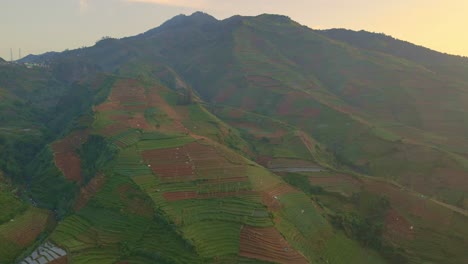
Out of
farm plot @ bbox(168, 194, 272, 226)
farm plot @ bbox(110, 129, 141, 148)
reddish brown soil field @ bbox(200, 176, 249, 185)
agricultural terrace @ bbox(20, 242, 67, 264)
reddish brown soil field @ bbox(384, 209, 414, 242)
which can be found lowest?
agricultural terrace @ bbox(20, 242, 67, 264)

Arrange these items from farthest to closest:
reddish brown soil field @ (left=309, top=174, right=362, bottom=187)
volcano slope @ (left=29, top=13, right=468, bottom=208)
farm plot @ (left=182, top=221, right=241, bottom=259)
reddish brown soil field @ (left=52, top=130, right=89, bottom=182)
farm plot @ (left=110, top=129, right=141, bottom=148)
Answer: volcano slope @ (left=29, top=13, right=468, bottom=208) → reddish brown soil field @ (left=309, top=174, right=362, bottom=187) → reddish brown soil field @ (left=52, top=130, right=89, bottom=182) → farm plot @ (left=110, top=129, right=141, bottom=148) → farm plot @ (left=182, top=221, right=241, bottom=259)

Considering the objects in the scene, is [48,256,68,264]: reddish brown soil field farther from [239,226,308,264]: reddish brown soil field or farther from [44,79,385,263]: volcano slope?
[239,226,308,264]: reddish brown soil field

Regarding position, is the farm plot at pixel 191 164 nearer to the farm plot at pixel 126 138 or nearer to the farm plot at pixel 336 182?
the farm plot at pixel 126 138

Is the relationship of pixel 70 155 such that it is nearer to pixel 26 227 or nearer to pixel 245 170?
pixel 26 227

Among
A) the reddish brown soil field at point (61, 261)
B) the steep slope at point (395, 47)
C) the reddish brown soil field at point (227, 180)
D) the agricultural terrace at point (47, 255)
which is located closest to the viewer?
the reddish brown soil field at point (61, 261)

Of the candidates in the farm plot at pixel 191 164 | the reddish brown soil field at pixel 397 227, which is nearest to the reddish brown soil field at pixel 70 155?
the farm plot at pixel 191 164

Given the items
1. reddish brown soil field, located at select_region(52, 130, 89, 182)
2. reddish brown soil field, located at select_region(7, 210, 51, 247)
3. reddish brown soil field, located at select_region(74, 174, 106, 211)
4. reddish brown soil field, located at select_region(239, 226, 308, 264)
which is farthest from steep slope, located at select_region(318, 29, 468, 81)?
reddish brown soil field, located at select_region(7, 210, 51, 247)
